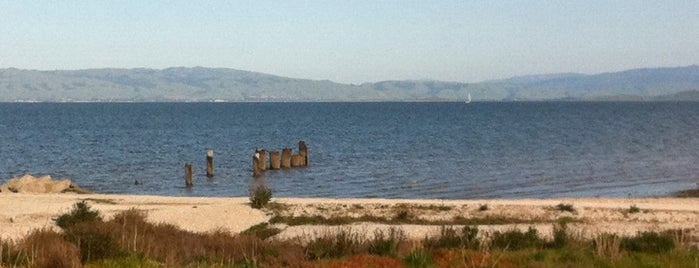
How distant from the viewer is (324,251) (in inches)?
582

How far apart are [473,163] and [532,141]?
24.6 metres

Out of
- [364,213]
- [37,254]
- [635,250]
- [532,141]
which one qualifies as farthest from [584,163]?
[37,254]

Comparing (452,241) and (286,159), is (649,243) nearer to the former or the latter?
(452,241)

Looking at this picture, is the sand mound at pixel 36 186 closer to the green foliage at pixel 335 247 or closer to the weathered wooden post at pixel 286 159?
the weathered wooden post at pixel 286 159

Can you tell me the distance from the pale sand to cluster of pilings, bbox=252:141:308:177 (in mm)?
16699

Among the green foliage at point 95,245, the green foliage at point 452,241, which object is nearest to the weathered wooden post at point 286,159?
the green foliage at point 452,241

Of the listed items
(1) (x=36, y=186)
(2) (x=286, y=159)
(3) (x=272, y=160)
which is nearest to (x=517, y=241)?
(1) (x=36, y=186)

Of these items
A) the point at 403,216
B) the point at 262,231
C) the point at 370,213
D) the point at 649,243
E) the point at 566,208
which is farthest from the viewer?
the point at 566,208

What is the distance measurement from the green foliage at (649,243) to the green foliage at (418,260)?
4474 millimetres

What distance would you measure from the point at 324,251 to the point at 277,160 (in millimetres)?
39182

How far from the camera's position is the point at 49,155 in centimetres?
6650

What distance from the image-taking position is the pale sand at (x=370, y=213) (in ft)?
74.2

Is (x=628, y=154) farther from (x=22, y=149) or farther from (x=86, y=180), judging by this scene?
(x=22, y=149)

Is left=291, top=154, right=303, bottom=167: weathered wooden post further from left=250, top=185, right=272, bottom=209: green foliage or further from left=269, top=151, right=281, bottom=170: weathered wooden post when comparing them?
left=250, top=185, right=272, bottom=209: green foliage
